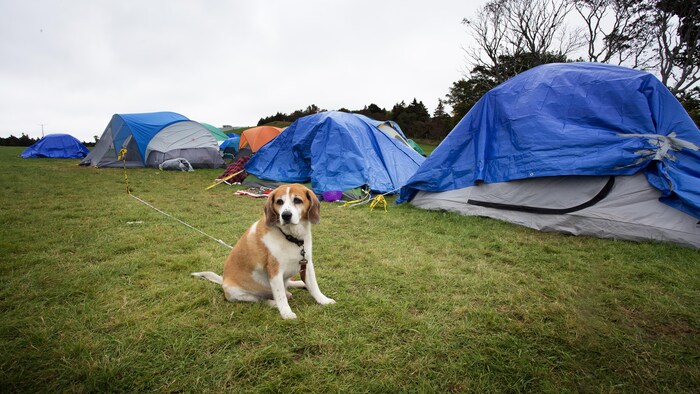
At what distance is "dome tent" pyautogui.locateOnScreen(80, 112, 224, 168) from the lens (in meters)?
13.7

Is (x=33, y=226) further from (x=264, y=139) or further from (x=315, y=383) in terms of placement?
(x=264, y=139)

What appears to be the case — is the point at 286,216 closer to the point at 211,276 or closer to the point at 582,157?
the point at 211,276

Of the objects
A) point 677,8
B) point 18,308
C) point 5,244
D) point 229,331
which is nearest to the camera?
point 229,331

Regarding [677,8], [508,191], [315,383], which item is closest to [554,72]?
[508,191]

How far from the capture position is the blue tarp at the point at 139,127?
13531 mm

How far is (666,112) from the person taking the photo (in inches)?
176

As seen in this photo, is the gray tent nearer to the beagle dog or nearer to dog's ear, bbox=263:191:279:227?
the beagle dog

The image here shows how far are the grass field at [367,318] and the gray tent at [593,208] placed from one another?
362mm

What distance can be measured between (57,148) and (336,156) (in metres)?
21.1

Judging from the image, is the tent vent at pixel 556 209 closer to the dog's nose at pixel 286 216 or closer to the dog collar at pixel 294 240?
the dog collar at pixel 294 240

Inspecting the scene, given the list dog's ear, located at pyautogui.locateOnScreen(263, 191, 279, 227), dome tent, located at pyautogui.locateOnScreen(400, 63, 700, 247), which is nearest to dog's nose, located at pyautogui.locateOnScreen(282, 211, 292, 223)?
dog's ear, located at pyautogui.locateOnScreen(263, 191, 279, 227)

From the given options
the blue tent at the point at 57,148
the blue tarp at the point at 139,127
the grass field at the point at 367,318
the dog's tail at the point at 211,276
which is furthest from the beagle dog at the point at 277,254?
the blue tent at the point at 57,148

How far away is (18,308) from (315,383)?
2.57 m

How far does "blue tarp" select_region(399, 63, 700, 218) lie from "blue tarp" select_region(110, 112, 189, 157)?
508 inches
